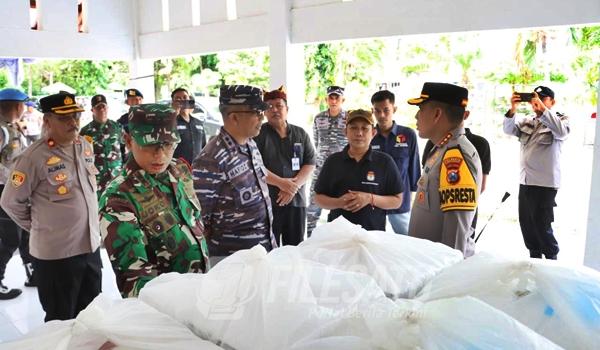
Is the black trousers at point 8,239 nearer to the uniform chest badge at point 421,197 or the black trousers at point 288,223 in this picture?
the black trousers at point 288,223

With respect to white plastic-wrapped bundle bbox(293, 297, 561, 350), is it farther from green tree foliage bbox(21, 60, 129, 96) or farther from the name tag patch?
green tree foliage bbox(21, 60, 129, 96)

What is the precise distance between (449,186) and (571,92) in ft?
32.0

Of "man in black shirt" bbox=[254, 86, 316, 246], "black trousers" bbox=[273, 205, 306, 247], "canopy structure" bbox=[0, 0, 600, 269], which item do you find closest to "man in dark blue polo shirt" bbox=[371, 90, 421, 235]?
"man in black shirt" bbox=[254, 86, 316, 246]

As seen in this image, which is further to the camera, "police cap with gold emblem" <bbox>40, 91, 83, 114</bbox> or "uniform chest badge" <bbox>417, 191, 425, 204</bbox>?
"police cap with gold emblem" <bbox>40, 91, 83, 114</bbox>

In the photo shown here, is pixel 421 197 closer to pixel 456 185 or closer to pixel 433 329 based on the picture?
pixel 456 185

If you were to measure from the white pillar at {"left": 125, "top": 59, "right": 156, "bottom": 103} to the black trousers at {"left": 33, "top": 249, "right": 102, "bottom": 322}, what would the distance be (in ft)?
20.7

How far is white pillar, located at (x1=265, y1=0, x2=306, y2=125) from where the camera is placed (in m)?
5.73

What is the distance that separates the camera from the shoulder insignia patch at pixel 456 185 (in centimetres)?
185

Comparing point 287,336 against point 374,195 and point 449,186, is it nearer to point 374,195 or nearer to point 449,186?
point 449,186

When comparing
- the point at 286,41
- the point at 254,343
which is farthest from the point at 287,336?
the point at 286,41

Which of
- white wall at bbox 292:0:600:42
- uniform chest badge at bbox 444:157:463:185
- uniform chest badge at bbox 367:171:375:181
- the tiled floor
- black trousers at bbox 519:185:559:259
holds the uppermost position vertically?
white wall at bbox 292:0:600:42

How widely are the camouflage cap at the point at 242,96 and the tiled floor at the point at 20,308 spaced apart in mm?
1277

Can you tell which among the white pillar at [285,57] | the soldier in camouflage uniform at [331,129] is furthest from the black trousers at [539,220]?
the white pillar at [285,57]

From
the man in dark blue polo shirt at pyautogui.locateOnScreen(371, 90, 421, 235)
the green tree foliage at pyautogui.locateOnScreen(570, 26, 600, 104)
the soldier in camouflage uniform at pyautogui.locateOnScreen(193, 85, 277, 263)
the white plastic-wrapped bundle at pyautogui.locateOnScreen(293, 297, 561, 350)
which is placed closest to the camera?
the white plastic-wrapped bundle at pyautogui.locateOnScreen(293, 297, 561, 350)
